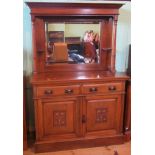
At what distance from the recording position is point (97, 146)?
7.89 ft

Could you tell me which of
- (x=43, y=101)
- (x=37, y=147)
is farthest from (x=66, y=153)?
(x=43, y=101)

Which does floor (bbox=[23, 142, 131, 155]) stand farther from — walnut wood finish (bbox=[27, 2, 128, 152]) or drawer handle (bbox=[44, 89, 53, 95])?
drawer handle (bbox=[44, 89, 53, 95])

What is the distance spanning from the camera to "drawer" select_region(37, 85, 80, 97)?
2.15 meters

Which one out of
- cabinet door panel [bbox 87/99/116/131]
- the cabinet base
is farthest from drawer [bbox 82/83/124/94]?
the cabinet base

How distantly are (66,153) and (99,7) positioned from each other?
164 cm

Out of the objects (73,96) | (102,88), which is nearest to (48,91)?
(73,96)

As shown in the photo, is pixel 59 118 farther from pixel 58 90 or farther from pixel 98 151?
pixel 98 151

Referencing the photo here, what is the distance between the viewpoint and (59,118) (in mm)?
2248

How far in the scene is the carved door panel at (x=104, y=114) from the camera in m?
2.31

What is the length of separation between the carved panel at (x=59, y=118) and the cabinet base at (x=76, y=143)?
0.67 feet

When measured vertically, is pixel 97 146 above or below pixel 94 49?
below

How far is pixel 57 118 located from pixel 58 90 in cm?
31
